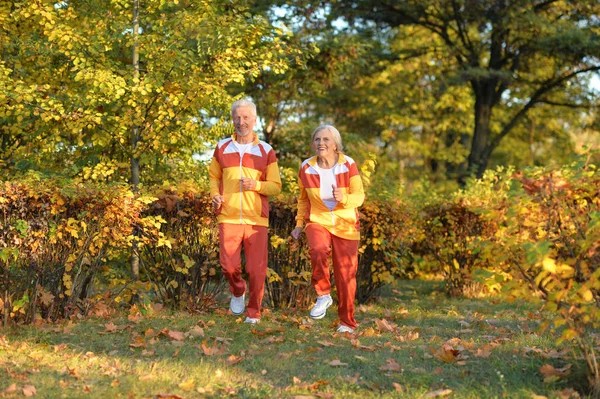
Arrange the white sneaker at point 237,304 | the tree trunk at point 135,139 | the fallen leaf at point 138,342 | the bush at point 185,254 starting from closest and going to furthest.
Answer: the fallen leaf at point 138,342
the white sneaker at point 237,304
the bush at point 185,254
the tree trunk at point 135,139

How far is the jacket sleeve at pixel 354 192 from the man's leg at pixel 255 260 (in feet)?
2.63

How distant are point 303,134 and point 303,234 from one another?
7001 millimetres

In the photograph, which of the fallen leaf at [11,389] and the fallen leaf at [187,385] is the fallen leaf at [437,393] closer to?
the fallen leaf at [187,385]

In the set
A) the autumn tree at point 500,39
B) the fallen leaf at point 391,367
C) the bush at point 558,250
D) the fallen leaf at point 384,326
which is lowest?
the fallen leaf at point 384,326

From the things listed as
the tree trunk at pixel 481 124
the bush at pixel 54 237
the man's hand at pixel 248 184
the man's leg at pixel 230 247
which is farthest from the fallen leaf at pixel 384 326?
the tree trunk at pixel 481 124

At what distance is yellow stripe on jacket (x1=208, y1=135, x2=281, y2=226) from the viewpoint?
5.70m

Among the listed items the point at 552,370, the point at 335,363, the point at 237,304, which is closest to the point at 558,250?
the point at 552,370

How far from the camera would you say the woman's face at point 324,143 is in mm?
5520


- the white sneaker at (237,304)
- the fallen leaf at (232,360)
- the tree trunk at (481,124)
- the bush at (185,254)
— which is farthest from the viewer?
the tree trunk at (481,124)

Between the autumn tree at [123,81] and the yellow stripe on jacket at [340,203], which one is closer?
the yellow stripe on jacket at [340,203]

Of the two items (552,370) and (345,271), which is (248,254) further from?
(552,370)

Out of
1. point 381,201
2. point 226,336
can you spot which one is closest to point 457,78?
point 381,201

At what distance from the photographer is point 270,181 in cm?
578

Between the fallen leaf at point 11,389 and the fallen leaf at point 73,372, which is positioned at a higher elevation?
the fallen leaf at point 11,389
